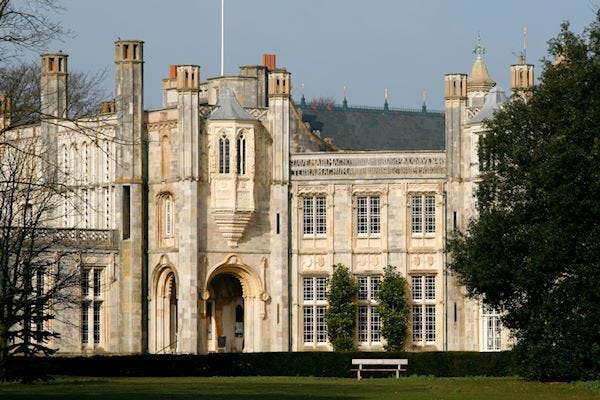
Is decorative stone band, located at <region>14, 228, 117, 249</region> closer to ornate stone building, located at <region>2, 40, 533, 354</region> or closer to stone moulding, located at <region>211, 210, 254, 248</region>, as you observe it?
ornate stone building, located at <region>2, 40, 533, 354</region>

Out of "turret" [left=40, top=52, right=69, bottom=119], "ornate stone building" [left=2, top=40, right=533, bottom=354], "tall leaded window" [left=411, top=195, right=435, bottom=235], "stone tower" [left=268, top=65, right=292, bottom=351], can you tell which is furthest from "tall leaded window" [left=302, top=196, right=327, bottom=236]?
"turret" [left=40, top=52, right=69, bottom=119]

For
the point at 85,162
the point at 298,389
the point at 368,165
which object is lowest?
the point at 298,389

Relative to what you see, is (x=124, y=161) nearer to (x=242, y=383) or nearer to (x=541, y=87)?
(x=242, y=383)

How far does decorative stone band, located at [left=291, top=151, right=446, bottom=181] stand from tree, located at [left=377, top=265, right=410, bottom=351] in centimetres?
450

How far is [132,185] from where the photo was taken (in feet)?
261

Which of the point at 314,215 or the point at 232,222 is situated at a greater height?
the point at 314,215

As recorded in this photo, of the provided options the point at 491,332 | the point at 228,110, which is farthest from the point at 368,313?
the point at 228,110

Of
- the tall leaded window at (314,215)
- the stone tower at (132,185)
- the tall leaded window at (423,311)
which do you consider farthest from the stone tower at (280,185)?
the stone tower at (132,185)

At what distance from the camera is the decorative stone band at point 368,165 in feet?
259

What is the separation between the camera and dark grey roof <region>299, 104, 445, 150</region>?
8925cm

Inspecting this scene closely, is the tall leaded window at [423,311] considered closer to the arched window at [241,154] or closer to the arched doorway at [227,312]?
the arched doorway at [227,312]

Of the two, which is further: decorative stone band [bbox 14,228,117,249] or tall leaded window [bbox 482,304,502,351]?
decorative stone band [bbox 14,228,117,249]

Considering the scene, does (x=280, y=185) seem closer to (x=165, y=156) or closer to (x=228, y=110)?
(x=228, y=110)

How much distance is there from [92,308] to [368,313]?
11508 millimetres
